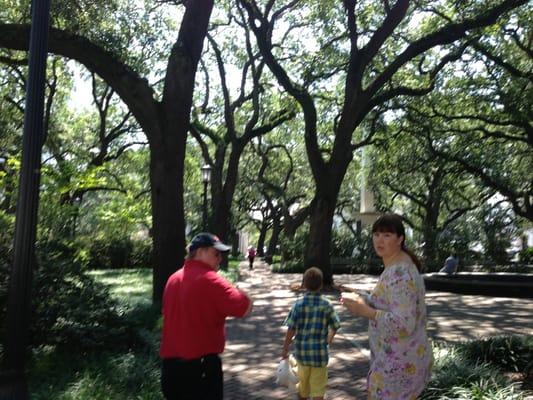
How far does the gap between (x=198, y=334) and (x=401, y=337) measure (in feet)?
4.11

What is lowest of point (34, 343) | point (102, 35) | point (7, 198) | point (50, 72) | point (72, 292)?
point (34, 343)

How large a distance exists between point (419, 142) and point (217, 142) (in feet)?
35.8

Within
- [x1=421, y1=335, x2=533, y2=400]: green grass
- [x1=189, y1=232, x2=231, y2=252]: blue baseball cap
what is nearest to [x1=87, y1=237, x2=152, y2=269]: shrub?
[x1=421, y1=335, x2=533, y2=400]: green grass

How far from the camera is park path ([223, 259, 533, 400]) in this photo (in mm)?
6875

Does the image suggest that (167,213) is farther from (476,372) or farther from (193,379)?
(193,379)

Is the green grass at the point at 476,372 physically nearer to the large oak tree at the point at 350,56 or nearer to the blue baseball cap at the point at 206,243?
the blue baseball cap at the point at 206,243

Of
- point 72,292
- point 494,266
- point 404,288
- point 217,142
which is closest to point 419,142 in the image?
point 494,266

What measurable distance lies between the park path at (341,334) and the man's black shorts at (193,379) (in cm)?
276

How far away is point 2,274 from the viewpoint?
7289 millimetres

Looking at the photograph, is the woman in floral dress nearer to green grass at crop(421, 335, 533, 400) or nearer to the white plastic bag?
green grass at crop(421, 335, 533, 400)

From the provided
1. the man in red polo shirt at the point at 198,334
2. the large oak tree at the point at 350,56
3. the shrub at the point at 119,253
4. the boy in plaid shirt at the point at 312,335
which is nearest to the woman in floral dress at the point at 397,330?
the man in red polo shirt at the point at 198,334

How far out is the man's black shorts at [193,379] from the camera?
368 cm

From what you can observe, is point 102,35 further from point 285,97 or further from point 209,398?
point 285,97

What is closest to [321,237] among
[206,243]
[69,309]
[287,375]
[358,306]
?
[69,309]
